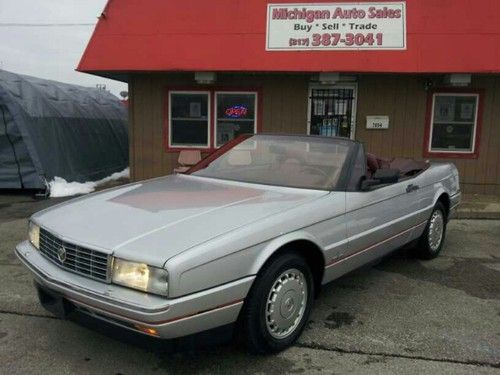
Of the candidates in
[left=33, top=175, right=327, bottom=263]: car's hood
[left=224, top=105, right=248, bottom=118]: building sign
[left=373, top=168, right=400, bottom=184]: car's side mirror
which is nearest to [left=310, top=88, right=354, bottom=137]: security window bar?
[left=224, top=105, right=248, bottom=118]: building sign

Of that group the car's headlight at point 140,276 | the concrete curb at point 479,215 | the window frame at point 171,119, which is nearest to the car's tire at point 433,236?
the concrete curb at point 479,215

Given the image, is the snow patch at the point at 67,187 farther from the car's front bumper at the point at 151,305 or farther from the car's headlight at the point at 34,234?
the car's front bumper at the point at 151,305

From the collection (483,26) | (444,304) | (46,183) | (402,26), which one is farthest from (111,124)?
(444,304)

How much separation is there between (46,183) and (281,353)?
8285 mm

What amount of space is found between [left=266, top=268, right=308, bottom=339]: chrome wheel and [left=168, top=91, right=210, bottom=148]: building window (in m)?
7.41

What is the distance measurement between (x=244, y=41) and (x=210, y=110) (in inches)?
65.2

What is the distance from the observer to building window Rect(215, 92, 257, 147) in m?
10.3

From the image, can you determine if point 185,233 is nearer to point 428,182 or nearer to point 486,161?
point 428,182

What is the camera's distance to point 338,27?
9.41 meters

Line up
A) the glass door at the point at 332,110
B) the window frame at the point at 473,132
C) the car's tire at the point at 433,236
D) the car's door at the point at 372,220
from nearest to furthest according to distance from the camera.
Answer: the car's door at the point at 372,220
the car's tire at the point at 433,236
the window frame at the point at 473,132
the glass door at the point at 332,110

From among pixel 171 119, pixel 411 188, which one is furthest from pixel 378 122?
pixel 411 188

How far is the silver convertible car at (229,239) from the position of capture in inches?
106

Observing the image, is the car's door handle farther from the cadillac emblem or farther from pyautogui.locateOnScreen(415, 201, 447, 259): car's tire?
the cadillac emblem

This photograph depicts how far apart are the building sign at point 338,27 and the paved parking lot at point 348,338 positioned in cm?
543
